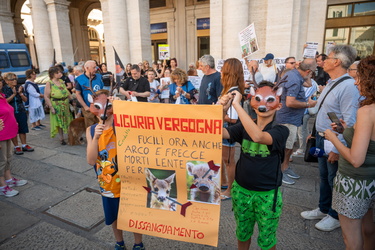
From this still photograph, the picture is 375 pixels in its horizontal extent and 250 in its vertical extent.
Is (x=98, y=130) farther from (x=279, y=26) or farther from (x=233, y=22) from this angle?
(x=279, y=26)

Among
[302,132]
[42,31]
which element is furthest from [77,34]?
[302,132]

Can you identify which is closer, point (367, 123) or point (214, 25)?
point (367, 123)

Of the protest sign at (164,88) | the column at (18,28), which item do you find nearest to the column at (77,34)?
the column at (18,28)

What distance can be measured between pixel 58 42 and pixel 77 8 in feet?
34.0

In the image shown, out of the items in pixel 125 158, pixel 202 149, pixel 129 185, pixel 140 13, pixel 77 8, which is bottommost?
pixel 129 185

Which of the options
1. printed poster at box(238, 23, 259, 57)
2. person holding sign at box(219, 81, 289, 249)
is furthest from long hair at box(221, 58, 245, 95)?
printed poster at box(238, 23, 259, 57)

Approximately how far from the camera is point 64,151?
5996 mm

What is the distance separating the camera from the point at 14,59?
16.0m

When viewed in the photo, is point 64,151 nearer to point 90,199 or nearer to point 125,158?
point 90,199

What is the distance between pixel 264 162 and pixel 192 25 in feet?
54.1

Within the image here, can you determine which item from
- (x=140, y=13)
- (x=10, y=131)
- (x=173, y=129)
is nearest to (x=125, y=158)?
(x=173, y=129)

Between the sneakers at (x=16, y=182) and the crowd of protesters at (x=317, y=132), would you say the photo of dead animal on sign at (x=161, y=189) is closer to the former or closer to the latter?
the crowd of protesters at (x=317, y=132)

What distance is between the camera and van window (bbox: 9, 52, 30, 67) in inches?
624

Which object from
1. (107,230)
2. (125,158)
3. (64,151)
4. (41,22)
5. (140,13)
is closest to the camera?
(125,158)
